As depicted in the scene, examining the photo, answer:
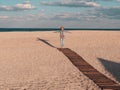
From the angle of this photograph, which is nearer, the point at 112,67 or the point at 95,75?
the point at 95,75

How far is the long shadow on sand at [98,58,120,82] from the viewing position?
14.5 m

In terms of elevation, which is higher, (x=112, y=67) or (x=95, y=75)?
(x=112, y=67)

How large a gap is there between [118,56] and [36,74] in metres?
8.30

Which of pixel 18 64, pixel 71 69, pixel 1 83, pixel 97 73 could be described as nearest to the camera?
pixel 1 83

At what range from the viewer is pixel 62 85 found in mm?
11844

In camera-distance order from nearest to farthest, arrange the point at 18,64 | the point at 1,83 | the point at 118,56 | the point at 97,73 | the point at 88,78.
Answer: the point at 1,83 < the point at 88,78 < the point at 97,73 < the point at 18,64 < the point at 118,56

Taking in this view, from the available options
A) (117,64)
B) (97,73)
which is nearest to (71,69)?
(97,73)

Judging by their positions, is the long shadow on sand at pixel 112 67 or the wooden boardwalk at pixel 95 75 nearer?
the wooden boardwalk at pixel 95 75

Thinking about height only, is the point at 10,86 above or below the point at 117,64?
below

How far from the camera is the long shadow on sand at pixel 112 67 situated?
1450 cm

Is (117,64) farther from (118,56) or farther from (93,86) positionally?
(93,86)

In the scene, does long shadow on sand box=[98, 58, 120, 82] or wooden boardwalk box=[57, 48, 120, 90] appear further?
long shadow on sand box=[98, 58, 120, 82]

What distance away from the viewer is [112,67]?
16688mm

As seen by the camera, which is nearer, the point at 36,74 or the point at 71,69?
the point at 36,74
